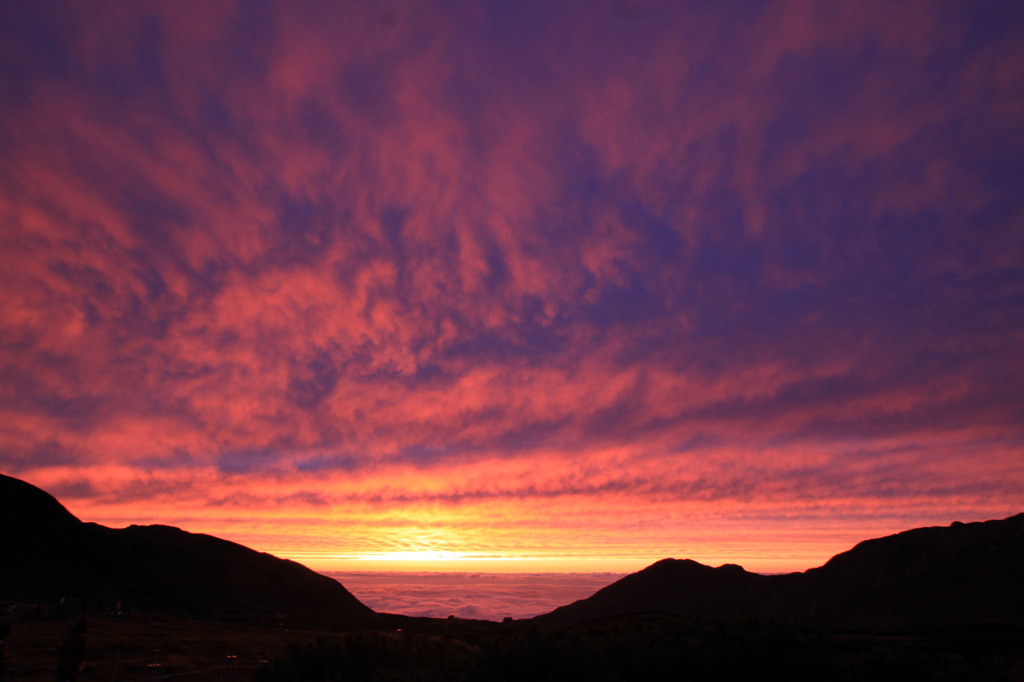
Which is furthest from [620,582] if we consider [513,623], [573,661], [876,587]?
[573,661]

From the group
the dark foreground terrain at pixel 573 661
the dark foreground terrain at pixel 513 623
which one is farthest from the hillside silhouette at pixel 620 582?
the dark foreground terrain at pixel 573 661

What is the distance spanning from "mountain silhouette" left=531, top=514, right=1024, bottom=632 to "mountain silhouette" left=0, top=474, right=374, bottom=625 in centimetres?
6061

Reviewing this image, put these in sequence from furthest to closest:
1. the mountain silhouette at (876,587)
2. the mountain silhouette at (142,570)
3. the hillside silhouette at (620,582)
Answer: the mountain silhouette at (876,587)
the hillside silhouette at (620,582)
the mountain silhouette at (142,570)

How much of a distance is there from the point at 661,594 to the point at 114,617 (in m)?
123

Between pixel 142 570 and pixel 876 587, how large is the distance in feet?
466

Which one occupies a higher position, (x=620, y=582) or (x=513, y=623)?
(x=620, y=582)

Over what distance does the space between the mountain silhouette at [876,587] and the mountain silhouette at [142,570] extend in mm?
60606

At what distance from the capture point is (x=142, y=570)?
107188 mm

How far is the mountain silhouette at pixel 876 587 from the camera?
3536 inches

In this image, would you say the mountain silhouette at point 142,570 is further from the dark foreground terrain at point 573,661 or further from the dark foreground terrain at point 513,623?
the dark foreground terrain at point 573,661

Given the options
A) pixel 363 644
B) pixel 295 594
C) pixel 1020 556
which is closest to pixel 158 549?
pixel 295 594

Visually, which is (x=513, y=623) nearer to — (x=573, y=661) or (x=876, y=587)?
(x=573, y=661)

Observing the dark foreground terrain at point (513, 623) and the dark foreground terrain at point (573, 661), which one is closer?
the dark foreground terrain at point (573, 661)

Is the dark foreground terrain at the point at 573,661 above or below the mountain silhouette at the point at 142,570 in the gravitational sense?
below
